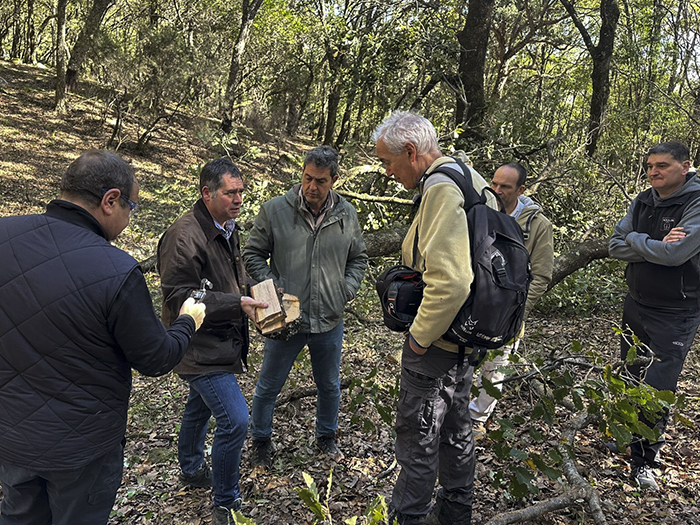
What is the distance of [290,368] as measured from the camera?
3432mm

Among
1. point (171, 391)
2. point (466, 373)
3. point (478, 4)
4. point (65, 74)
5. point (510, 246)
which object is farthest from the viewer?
point (65, 74)

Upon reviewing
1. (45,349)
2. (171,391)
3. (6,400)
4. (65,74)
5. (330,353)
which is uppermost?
(65,74)

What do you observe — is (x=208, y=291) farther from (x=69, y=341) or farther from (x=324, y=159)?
(x=324, y=159)

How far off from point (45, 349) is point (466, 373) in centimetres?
202

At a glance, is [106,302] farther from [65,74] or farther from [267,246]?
[65,74]

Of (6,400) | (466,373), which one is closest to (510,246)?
(466,373)

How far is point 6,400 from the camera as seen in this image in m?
1.87

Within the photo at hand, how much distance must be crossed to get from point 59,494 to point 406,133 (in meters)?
2.29

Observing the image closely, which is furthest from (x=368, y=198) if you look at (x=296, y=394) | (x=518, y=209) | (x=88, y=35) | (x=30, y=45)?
Result: (x=30, y=45)

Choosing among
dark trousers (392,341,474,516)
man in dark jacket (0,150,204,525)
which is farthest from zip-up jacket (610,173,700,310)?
man in dark jacket (0,150,204,525)

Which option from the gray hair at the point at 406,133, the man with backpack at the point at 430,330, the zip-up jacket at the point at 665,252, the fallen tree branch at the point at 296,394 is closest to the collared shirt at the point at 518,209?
the zip-up jacket at the point at 665,252

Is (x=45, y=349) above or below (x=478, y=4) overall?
below

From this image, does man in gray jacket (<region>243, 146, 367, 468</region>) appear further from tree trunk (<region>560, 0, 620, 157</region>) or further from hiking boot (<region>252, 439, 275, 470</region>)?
tree trunk (<region>560, 0, 620, 157</region>)

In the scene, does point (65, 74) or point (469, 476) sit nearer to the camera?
point (469, 476)
